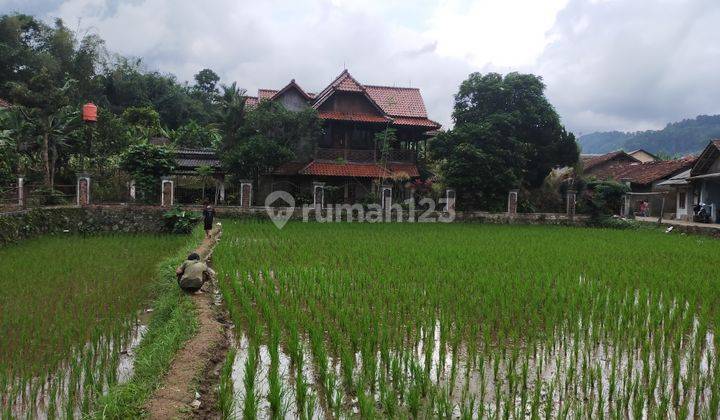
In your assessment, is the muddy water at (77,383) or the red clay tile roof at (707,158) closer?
the muddy water at (77,383)

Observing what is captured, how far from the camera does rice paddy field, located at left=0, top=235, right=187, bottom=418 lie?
385cm

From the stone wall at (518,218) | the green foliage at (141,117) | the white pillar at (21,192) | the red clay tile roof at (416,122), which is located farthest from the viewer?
the green foliage at (141,117)

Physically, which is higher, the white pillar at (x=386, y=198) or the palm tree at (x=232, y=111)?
the palm tree at (x=232, y=111)

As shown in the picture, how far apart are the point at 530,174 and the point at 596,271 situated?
1418 centimetres

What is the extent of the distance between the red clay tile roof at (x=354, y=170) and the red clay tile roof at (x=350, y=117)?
1872mm

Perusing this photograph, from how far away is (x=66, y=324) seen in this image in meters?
5.52

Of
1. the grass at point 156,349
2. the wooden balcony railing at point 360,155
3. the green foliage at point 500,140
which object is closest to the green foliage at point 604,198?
the green foliage at point 500,140

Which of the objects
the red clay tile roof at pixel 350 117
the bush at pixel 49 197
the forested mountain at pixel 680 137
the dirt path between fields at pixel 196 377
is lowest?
the dirt path between fields at pixel 196 377

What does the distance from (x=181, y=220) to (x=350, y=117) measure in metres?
8.55

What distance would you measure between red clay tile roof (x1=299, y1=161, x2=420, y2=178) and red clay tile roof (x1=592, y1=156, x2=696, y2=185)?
37.7 feet

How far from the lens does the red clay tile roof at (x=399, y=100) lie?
22938 millimetres

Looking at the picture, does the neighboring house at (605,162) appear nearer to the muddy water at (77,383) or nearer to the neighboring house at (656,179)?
the neighboring house at (656,179)

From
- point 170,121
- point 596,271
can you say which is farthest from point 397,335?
point 170,121

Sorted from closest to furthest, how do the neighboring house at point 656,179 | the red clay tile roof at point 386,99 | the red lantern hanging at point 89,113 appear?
the red lantern hanging at point 89,113, the red clay tile roof at point 386,99, the neighboring house at point 656,179
